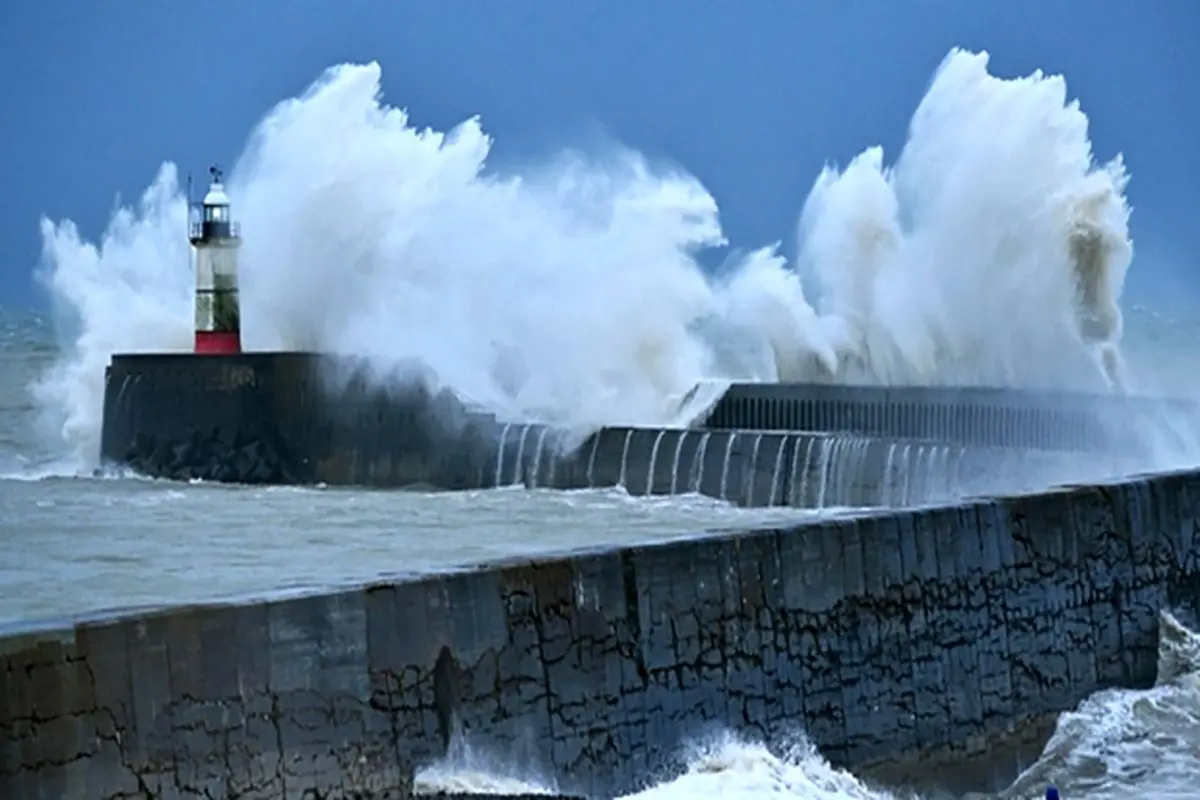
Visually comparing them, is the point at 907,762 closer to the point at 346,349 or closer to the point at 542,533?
the point at 542,533

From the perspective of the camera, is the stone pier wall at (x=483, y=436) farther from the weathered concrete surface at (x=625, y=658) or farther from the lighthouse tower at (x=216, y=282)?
the weathered concrete surface at (x=625, y=658)

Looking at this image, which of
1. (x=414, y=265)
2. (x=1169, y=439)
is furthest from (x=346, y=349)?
(x=1169, y=439)

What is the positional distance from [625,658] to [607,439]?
28.8ft

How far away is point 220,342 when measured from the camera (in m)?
17.6

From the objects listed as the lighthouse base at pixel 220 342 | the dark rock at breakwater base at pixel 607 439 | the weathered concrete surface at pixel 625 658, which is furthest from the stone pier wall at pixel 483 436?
the weathered concrete surface at pixel 625 658

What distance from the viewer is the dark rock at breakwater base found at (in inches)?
475

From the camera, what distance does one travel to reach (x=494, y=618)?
5.43 m

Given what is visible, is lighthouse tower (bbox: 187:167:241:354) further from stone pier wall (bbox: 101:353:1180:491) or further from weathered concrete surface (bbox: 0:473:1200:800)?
weathered concrete surface (bbox: 0:473:1200:800)

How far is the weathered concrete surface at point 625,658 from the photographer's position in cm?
460

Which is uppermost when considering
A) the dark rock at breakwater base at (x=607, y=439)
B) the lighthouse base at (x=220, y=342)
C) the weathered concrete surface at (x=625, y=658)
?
the lighthouse base at (x=220, y=342)

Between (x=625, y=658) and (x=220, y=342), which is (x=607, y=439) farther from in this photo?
(x=625, y=658)

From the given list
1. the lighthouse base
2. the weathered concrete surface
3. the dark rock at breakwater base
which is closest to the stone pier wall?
the dark rock at breakwater base

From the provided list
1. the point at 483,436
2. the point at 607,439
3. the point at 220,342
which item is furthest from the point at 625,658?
the point at 220,342

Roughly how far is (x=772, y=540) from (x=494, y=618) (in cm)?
113
